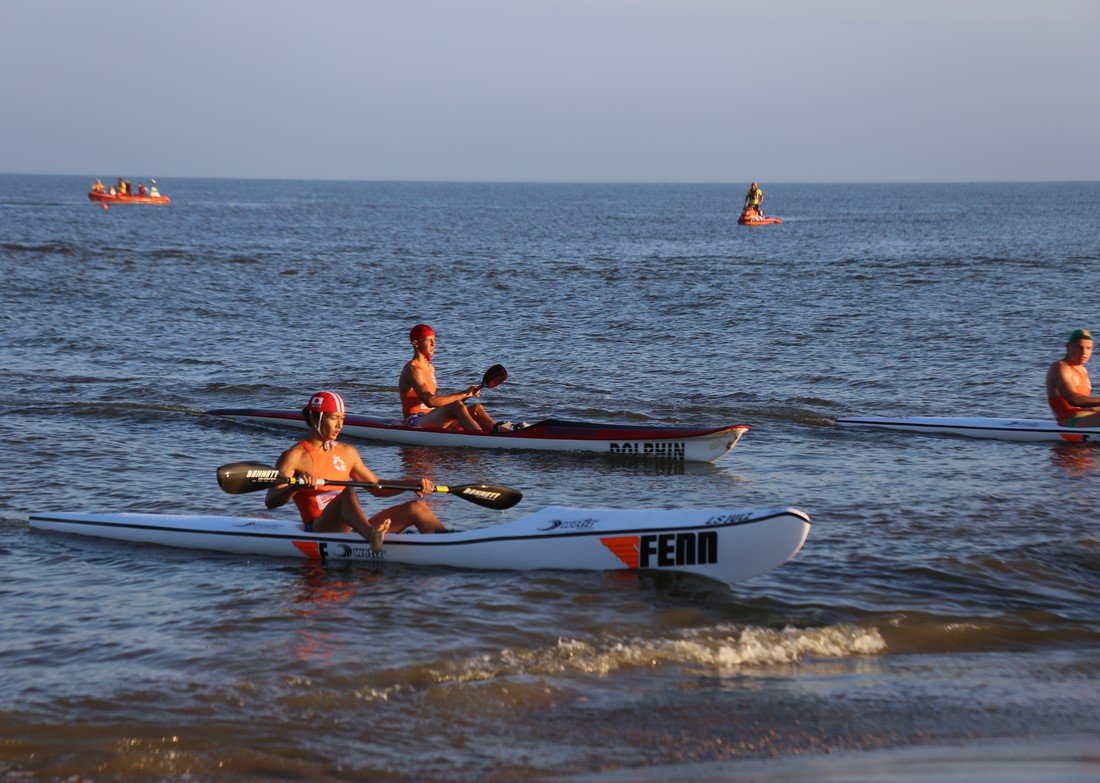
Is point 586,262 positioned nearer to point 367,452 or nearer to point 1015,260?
point 1015,260

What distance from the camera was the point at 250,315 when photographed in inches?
1078

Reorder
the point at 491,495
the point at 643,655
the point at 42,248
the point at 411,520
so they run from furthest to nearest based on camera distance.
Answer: the point at 42,248
the point at 491,495
the point at 411,520
the point at 643,655

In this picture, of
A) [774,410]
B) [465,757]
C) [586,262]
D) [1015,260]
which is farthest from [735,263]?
[465,757]

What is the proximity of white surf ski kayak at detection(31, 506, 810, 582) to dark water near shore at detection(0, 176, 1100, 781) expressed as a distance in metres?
0.16

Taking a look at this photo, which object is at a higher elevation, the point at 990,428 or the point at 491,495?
the point at 491,495

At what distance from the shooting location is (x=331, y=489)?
934 centimetres

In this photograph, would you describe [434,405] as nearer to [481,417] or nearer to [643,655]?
[481,417]

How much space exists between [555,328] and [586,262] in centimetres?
1947

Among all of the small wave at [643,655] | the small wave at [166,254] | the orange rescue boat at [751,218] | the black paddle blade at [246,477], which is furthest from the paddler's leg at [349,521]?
the orange rescue boat at [751,218]

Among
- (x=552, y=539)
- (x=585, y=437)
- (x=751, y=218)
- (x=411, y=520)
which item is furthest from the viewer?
(x=751, y=218)

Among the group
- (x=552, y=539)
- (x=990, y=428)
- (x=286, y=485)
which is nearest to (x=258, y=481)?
(x=286, y=485)

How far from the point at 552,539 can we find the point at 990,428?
24.8 feet

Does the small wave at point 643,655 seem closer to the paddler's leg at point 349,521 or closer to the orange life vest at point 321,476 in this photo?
the paddler's leg at point 349,521

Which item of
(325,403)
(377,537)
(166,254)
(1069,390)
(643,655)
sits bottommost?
(643,655)
